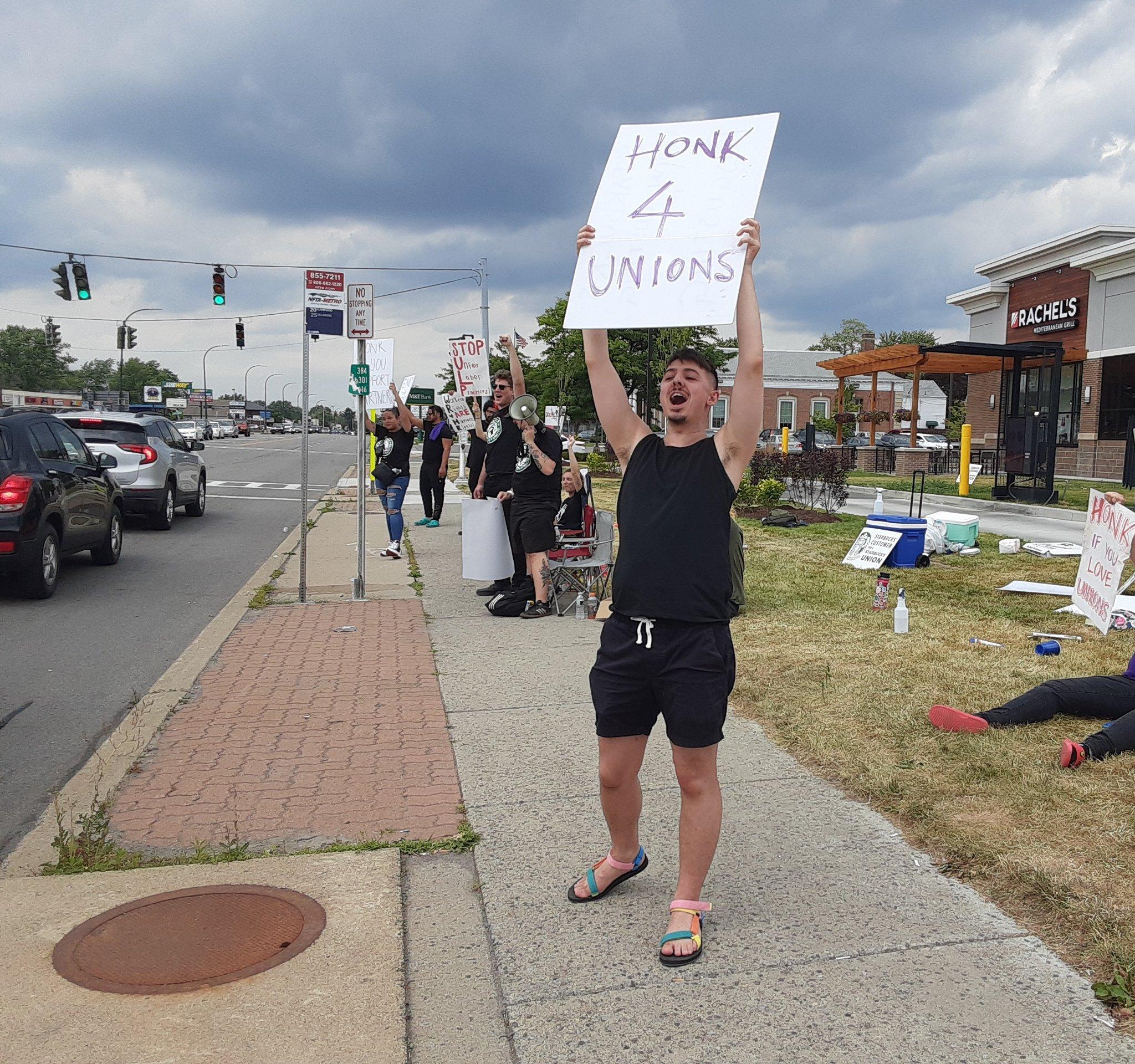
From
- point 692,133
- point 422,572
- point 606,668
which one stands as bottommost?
point 422,572

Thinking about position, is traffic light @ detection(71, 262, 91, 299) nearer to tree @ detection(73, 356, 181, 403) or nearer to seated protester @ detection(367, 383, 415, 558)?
seated protester @ detection(367, 383, 415, 558)

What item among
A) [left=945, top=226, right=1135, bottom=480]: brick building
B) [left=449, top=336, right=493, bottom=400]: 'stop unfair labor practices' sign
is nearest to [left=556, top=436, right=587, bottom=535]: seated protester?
[left=449, top=336, right=493, bottom=400]: 'stop unfair labor practices' sign

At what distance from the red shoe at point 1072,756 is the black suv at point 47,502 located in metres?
8.85

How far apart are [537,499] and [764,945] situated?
5.83 m

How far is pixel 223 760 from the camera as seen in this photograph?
5.25m

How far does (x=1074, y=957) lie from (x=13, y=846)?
396 cm

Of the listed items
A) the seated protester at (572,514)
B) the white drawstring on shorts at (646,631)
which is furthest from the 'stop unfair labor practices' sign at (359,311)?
the white drawstring on shorts at (646,631)

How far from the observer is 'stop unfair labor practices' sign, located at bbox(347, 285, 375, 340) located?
9836 millimetres

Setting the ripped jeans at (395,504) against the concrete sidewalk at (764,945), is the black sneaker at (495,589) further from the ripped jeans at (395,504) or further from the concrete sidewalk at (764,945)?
the concrete sidewalk at (764,945)

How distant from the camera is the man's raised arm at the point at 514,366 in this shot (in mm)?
7824

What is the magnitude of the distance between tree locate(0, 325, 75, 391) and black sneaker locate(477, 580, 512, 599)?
488ft

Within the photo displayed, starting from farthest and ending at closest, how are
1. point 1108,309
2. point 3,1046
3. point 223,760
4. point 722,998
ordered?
1. point 1108,309
2. point 223,760
3. point 722,998
4. point 3,1046

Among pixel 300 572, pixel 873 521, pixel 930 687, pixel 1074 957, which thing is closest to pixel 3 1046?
pixel 1074 957

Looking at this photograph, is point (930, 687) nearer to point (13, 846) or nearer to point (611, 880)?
point (611, 880)
